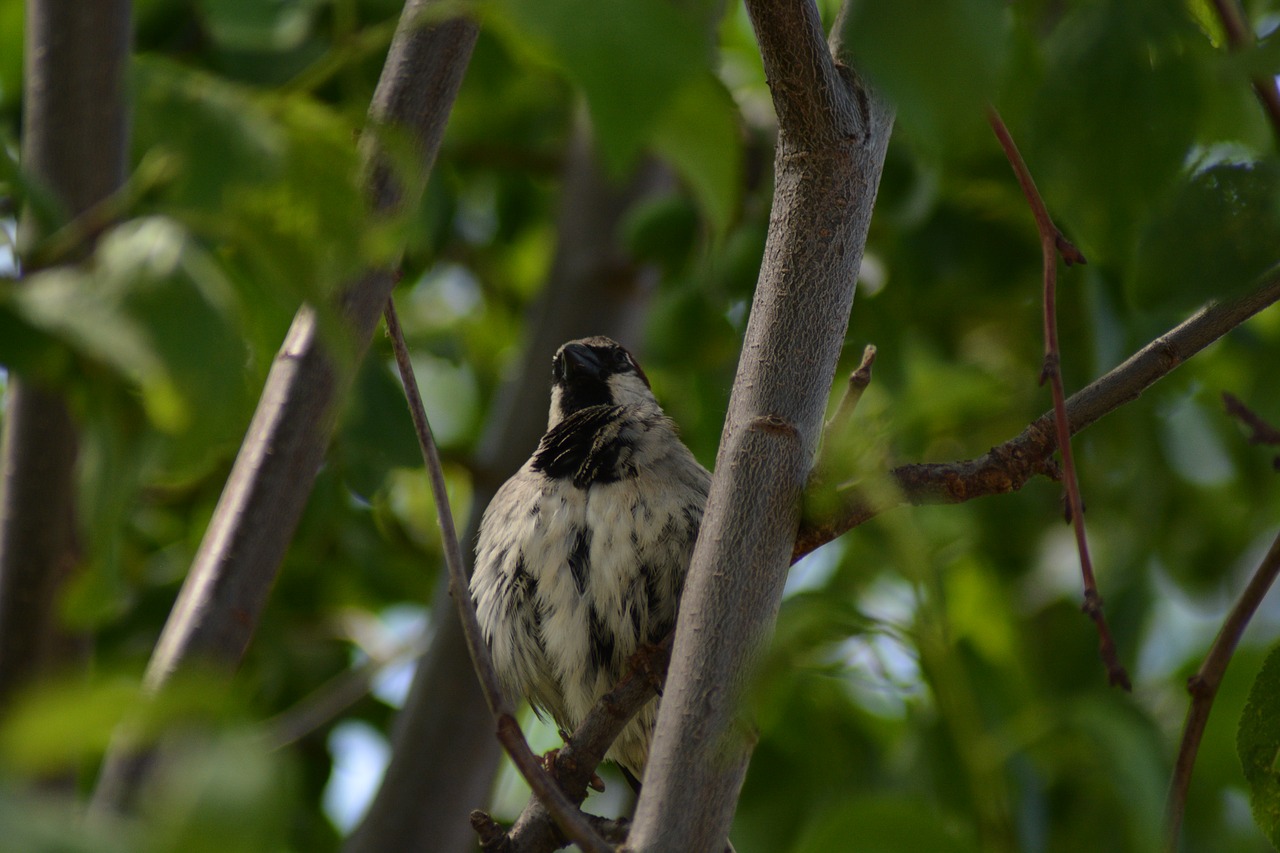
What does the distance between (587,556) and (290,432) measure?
89 centimetres

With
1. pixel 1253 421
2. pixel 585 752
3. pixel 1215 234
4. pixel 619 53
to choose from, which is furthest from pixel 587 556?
pixel 619 53

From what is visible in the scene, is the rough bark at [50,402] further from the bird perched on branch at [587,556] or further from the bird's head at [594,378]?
the bird's head at [594,378]

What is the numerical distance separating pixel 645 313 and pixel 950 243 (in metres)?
0.84

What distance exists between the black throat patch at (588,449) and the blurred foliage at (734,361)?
0.17m

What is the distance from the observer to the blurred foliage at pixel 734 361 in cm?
66

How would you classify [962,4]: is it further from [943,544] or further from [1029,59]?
[943,544]

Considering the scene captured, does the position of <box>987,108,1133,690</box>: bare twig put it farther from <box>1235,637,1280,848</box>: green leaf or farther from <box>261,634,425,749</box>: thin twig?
<box>261,634,425,749</box>: thin twig

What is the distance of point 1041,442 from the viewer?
1.25 metres

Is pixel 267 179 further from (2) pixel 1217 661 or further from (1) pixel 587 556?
(1) pixel 587 556

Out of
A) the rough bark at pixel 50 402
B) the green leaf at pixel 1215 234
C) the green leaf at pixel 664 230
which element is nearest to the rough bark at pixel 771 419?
the green leaf at pixel 1215 234

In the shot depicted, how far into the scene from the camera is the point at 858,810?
74 centimetres

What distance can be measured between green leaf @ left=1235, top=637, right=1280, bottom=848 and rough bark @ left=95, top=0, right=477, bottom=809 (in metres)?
0.97

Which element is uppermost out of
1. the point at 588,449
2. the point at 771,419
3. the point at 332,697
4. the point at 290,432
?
the point at 588,449

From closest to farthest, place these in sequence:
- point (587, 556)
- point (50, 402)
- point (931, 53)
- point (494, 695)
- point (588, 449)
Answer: point (931, 53), point (494, 695), point (50, 402), point (587, 556), point (588, 449)
